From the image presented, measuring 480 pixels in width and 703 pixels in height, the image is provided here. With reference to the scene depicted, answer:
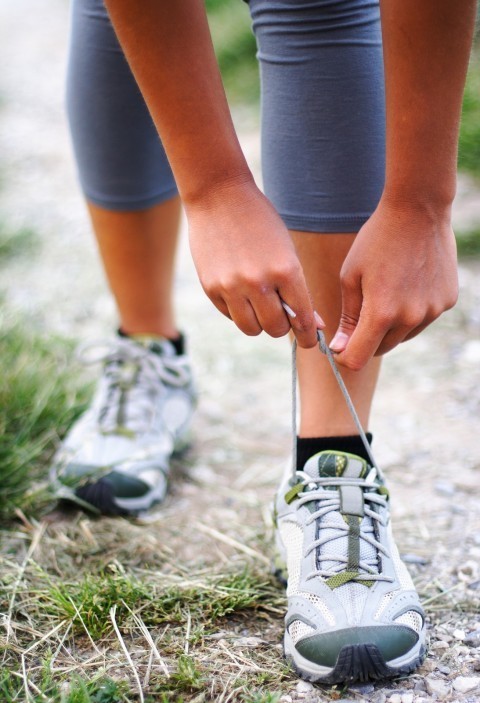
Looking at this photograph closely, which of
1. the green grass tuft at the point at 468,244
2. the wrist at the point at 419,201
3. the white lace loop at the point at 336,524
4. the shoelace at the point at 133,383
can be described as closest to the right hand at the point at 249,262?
the wrist at the point at 419,201

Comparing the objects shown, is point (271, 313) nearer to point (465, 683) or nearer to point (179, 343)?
point (465, 683)

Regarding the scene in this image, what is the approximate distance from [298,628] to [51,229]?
2.32m

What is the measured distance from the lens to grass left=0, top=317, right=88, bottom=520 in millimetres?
1340

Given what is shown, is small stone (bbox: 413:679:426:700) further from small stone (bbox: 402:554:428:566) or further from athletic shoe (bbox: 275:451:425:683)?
small stone (bbox: 402:554:428:566)

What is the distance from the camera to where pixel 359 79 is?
1.03 metres

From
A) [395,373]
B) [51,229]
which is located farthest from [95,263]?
[395,373]

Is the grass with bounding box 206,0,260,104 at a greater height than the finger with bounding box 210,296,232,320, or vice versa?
the finger with bounding box 210,296,232,320

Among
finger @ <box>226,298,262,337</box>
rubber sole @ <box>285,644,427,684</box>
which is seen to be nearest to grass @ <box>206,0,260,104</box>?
finger @ <box>226,298,262,337</box>

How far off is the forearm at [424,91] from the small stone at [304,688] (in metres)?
0.62

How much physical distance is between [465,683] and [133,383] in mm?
848

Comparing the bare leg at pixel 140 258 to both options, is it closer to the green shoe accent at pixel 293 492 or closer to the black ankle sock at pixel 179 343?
the black ankle sock at pixel 179 343

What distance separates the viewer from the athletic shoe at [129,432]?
4.39 feet

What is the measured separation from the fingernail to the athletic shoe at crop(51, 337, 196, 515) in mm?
553

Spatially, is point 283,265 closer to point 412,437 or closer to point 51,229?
point 412,437
